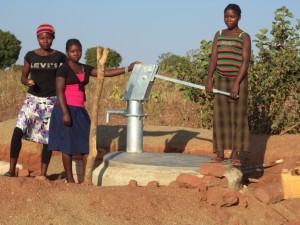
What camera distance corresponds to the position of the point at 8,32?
126 feet

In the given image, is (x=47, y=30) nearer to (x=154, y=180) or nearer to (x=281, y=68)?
(x=154, y=180)

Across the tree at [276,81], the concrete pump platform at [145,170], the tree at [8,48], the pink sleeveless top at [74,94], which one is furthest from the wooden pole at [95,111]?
the tree at [8,48]

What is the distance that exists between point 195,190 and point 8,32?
3590 centimetres

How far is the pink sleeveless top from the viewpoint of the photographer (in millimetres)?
4750

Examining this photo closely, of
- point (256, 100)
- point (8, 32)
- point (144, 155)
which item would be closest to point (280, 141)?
point (256, 100)

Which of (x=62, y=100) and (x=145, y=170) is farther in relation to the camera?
(x=62, y=100)

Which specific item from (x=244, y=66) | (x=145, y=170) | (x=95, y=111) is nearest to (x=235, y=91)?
(x=244, y=66)

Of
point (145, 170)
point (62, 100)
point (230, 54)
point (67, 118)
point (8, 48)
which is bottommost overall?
point (145, 170)

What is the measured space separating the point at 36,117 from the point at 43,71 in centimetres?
41

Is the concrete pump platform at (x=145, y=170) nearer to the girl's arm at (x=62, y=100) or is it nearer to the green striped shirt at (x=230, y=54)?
the girl's arm at (x=62, y=100)

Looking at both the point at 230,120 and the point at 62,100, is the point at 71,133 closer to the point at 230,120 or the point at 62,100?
the point at 62,100

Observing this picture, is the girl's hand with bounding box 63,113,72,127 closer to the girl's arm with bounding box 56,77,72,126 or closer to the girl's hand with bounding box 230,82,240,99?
the girl's arm with bounding box 56,77,72,126

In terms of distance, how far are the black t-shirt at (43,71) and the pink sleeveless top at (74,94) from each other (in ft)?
1.27

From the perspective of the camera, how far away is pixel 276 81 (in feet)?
25.2
